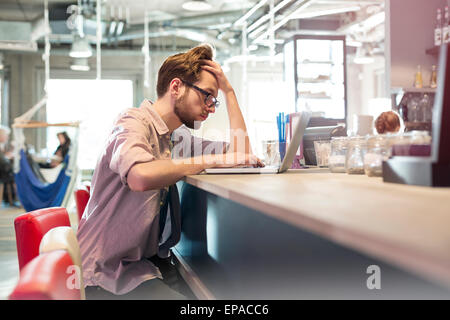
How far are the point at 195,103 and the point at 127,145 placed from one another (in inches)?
21.2

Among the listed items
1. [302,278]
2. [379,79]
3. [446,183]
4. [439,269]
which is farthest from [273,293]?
[379,79]

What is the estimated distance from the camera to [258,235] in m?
1.12

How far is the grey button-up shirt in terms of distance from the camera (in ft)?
5.04

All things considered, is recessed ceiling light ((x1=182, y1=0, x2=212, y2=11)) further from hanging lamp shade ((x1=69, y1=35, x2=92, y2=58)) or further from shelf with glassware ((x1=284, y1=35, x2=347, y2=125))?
hanging lamp shade ((x1=69, y1=35, x2=92, y2=58))

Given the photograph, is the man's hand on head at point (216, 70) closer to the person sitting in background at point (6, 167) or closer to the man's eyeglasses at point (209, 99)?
the man's eyeglasses at point (209, 99)

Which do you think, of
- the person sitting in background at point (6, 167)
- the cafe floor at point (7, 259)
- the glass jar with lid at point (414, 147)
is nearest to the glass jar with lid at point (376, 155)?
the glass jar with lid at point (414, 147)

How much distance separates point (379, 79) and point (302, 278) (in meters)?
11.1

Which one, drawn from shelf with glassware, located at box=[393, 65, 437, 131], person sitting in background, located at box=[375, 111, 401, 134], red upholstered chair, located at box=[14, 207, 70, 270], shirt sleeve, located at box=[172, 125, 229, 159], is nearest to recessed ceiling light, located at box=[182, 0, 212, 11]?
shelf with glassware, located at box=[393, 65, 437, 131]

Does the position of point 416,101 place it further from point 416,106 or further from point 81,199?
point 81,199

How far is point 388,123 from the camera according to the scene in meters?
3.55

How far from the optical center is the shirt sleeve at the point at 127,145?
54.9 inches

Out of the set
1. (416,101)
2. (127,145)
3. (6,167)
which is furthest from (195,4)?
(127,145)

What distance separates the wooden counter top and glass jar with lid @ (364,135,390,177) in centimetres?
32

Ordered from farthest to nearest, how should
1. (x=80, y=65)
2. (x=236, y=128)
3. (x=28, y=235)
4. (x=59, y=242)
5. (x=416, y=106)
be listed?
(x=80, y=65) < (x=416, y=106) < (x=236, y=128) < (x=28, y=235) < (x=59, y=242)
